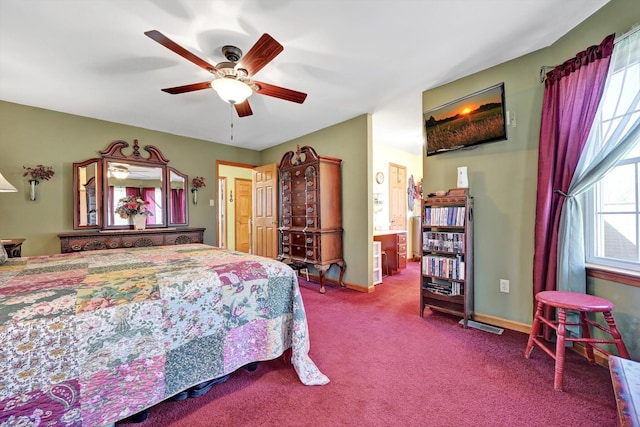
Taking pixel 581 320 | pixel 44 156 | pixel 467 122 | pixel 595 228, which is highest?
pixel 467 122

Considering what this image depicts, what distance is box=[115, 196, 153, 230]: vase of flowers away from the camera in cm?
376

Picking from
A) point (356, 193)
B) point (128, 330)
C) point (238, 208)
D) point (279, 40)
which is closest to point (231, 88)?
point (279, 40)

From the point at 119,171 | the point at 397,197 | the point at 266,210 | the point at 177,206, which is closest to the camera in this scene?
the point at 119,171

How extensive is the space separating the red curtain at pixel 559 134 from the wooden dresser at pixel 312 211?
2271 mm

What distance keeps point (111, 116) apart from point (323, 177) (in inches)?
118

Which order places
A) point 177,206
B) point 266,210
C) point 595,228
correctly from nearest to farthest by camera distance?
point 595,228 < point 177,206 < point 266,210

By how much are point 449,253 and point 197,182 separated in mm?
3993

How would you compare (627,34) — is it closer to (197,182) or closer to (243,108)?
(243,108)

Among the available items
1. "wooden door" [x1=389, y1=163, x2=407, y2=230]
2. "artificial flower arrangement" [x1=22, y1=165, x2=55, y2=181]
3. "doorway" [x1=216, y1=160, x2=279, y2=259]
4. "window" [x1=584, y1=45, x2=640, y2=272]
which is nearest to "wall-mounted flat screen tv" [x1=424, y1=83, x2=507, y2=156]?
"window" [x1=584, y1=45, x2=640, y2=272]

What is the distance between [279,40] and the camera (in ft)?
6.86

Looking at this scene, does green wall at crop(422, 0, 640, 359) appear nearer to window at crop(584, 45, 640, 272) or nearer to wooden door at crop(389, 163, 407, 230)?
window at crop(584, 45, 640, 272)

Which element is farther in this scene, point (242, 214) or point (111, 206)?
point (242, 214)

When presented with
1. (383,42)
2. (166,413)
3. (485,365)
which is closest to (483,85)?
(383,42)

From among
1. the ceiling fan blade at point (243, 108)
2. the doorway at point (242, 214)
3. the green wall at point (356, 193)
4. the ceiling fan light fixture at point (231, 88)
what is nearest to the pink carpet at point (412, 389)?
the green wall at point (356, 193)
